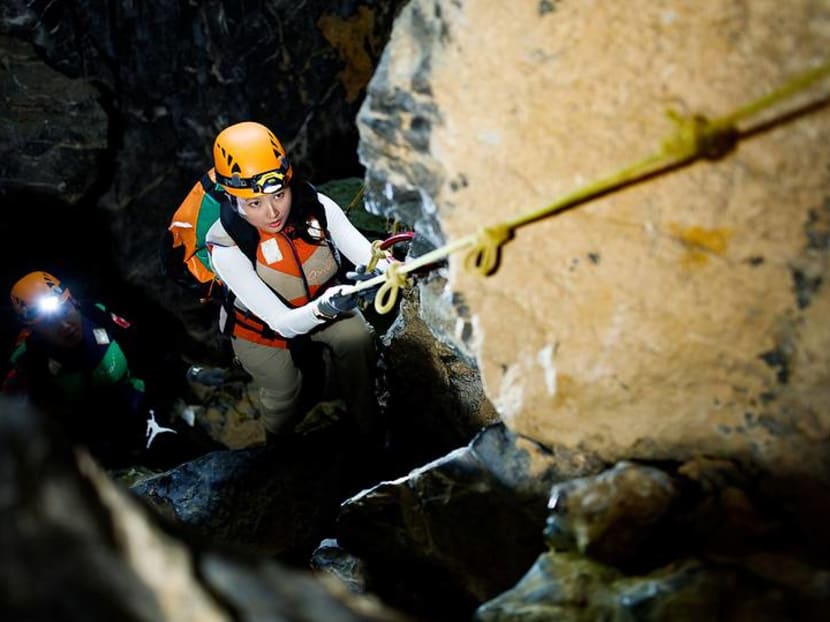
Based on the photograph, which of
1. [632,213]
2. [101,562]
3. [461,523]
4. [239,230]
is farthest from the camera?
[239,230]

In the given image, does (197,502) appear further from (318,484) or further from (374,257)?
(374,257)

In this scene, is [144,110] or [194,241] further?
[144,110]

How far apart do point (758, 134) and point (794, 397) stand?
784 millimetres

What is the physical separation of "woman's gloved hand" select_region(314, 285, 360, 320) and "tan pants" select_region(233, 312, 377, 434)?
917 millimetres

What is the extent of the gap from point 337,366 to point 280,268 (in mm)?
1082

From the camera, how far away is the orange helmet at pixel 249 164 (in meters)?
3.64

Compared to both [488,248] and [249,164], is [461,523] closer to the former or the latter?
[488,248]

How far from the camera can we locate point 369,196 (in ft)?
8.82

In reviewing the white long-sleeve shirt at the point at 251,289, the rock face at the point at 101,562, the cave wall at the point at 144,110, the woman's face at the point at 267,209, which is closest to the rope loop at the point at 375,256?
the white long-sleeve shirt at the point at 251,289

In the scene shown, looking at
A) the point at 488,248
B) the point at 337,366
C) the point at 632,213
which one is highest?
the point at 632,213

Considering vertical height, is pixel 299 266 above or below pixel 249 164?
below

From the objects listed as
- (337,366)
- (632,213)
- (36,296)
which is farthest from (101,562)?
(36,296)

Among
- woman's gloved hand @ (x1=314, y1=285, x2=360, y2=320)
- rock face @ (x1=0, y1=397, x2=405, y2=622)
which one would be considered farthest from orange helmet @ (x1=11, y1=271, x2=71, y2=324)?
rock face @ (x1=0, y1=397, x2=405, y2=622)

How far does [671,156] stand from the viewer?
1.69m
